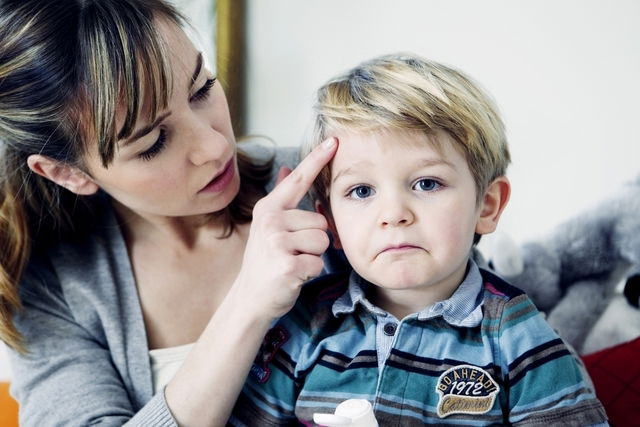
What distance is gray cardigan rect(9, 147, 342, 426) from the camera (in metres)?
1.14

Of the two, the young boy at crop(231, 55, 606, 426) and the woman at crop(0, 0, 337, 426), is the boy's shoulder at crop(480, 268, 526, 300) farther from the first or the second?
the woman at crop(0, 0, 337, 426)

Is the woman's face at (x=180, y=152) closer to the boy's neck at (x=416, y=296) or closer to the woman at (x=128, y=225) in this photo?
the woman at (x=128, y=225)

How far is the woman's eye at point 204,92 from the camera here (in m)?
1.10

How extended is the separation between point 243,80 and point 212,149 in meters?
0.96

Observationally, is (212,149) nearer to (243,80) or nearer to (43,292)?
(43,292)

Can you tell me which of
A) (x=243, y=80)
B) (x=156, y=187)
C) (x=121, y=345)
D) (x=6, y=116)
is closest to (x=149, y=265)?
(x=121, y=345)

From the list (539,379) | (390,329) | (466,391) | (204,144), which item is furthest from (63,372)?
(539,379)

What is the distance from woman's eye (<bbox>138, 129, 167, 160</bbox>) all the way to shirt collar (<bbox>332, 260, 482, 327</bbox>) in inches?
15.1

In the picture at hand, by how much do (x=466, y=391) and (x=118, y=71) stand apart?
704 millimetres

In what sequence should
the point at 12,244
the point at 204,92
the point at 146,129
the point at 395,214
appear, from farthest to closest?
the point at 12,244, the point at 204,92, the point at 146,129, the point at 395,214

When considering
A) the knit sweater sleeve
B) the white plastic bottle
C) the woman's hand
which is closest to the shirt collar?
the woman's hand

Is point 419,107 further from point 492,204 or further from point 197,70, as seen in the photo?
point 197,70

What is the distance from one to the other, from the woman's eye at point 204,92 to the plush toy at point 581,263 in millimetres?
848

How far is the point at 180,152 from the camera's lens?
3.50ft
